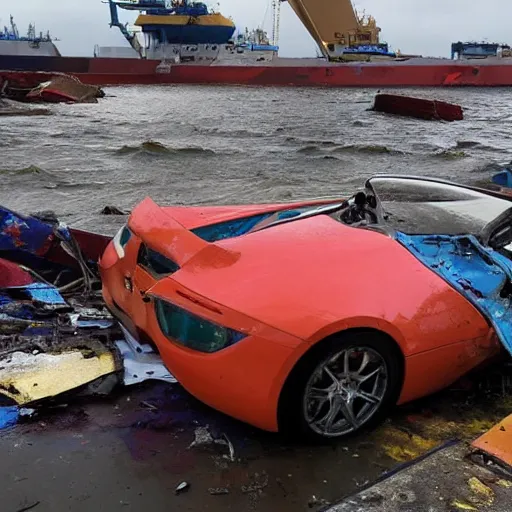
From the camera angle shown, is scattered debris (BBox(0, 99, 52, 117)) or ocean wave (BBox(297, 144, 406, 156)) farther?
scattered debris (BBox(0, 99, 52, 117))

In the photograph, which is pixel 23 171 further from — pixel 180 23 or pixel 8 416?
pixel 180 23

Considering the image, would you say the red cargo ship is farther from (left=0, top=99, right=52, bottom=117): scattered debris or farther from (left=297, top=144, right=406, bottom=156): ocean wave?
(left=297, top=144, right=406, bottom=156): ocean wave

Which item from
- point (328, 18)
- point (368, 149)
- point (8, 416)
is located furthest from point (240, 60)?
point (8, 416)

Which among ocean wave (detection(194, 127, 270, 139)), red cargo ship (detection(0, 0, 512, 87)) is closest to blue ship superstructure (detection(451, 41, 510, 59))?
red cargo ship (detection(0, 0, 512, 87))

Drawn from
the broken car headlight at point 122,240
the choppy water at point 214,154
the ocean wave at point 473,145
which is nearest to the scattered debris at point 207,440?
the broken car headlight at point 122,240

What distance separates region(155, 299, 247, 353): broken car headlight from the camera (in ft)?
8.21

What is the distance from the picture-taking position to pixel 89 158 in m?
14.4

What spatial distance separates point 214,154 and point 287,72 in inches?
1632

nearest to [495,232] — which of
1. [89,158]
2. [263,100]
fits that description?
[89,158]

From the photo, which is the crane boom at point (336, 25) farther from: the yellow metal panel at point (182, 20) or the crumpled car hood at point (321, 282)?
the crumpled car hood at point (321, 282)

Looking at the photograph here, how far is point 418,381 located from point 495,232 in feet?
2.96

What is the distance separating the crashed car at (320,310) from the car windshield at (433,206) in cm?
2

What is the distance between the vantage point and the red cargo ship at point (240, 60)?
5219 cm

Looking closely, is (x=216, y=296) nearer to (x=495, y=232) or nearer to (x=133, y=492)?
(x=133, y=492)
